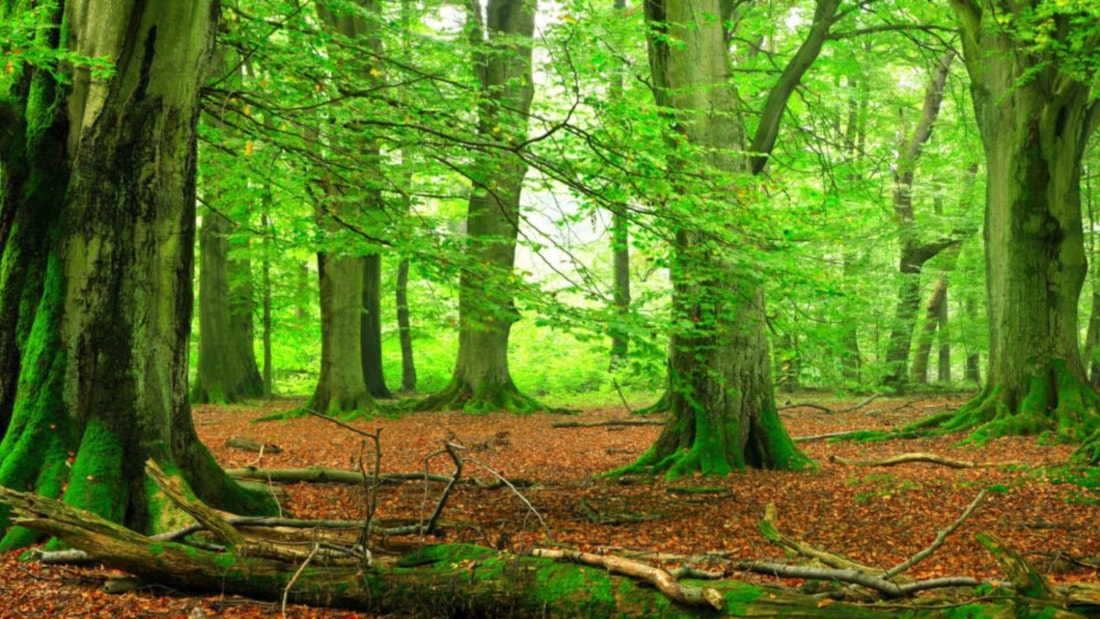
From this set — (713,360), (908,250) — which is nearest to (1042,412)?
(713,360)

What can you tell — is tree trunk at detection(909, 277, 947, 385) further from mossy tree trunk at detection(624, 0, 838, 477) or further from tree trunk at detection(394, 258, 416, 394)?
mossy tree trunk at detection(624, 0, 838, 477)

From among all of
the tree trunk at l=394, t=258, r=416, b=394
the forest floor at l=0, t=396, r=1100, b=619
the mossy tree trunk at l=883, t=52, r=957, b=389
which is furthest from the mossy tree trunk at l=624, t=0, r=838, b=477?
the tree trunk at l=394, t=258, r=416, b=394

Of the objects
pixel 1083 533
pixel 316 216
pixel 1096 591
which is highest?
pixel 316 216

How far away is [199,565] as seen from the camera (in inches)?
166

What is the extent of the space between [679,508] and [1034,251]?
24.0ft

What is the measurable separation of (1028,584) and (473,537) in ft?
11.0

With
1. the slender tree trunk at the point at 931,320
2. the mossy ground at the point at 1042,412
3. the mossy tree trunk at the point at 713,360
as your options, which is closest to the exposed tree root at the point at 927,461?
the mossy tree trunk at the point at 713,360

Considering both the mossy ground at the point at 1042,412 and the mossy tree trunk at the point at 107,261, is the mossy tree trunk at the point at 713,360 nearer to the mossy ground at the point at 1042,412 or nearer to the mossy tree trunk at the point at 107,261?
the mossy ground at the point at 1042,412

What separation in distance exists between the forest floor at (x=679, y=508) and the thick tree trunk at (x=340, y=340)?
77.6 inches

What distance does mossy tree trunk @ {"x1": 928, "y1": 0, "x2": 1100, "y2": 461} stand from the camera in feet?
36.2

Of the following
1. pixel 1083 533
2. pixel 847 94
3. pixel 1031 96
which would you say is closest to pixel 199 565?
pixel 1083 533

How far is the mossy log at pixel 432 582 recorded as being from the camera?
3.46 metres

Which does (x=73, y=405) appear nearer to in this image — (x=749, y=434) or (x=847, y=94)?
(x=749, y=434)

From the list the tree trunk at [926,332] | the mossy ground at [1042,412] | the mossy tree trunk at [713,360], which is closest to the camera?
the mossy tree trunk at [713,360]
